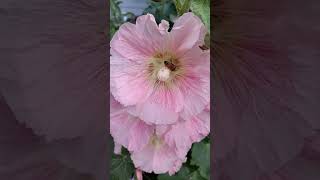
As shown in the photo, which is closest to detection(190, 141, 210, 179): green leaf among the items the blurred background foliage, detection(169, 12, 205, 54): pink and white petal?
the blurred background foliage

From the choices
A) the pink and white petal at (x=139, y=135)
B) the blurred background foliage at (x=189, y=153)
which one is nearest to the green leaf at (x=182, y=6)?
the blurred background foliage at (x=189, y=153)

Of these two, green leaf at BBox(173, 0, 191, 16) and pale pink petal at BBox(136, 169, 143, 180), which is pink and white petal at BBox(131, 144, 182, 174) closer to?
pale pink petal at BBox(136, 169, 143, 180)

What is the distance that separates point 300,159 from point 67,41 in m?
0.24

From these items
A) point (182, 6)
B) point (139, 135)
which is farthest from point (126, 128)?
point (182, 6)

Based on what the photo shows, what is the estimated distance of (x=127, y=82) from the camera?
37 centimetres

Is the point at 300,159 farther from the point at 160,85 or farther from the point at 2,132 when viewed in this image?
the point at 2,132

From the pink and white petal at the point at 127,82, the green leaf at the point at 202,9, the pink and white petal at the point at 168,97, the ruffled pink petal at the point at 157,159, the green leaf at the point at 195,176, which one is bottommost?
the green leaf at the point at 195,176

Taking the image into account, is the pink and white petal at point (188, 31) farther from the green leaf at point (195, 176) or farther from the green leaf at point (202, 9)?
the green leaf at point (195, 176)

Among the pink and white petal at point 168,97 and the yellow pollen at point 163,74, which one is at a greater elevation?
the yellow pollen at point 163,74

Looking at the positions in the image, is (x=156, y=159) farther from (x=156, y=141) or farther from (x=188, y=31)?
(x=188, y=31)

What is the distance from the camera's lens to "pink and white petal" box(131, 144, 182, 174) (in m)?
0.41

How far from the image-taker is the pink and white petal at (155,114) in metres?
0.37

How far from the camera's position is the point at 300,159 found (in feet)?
1.41

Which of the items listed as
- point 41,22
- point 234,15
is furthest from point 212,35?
point 41,22
